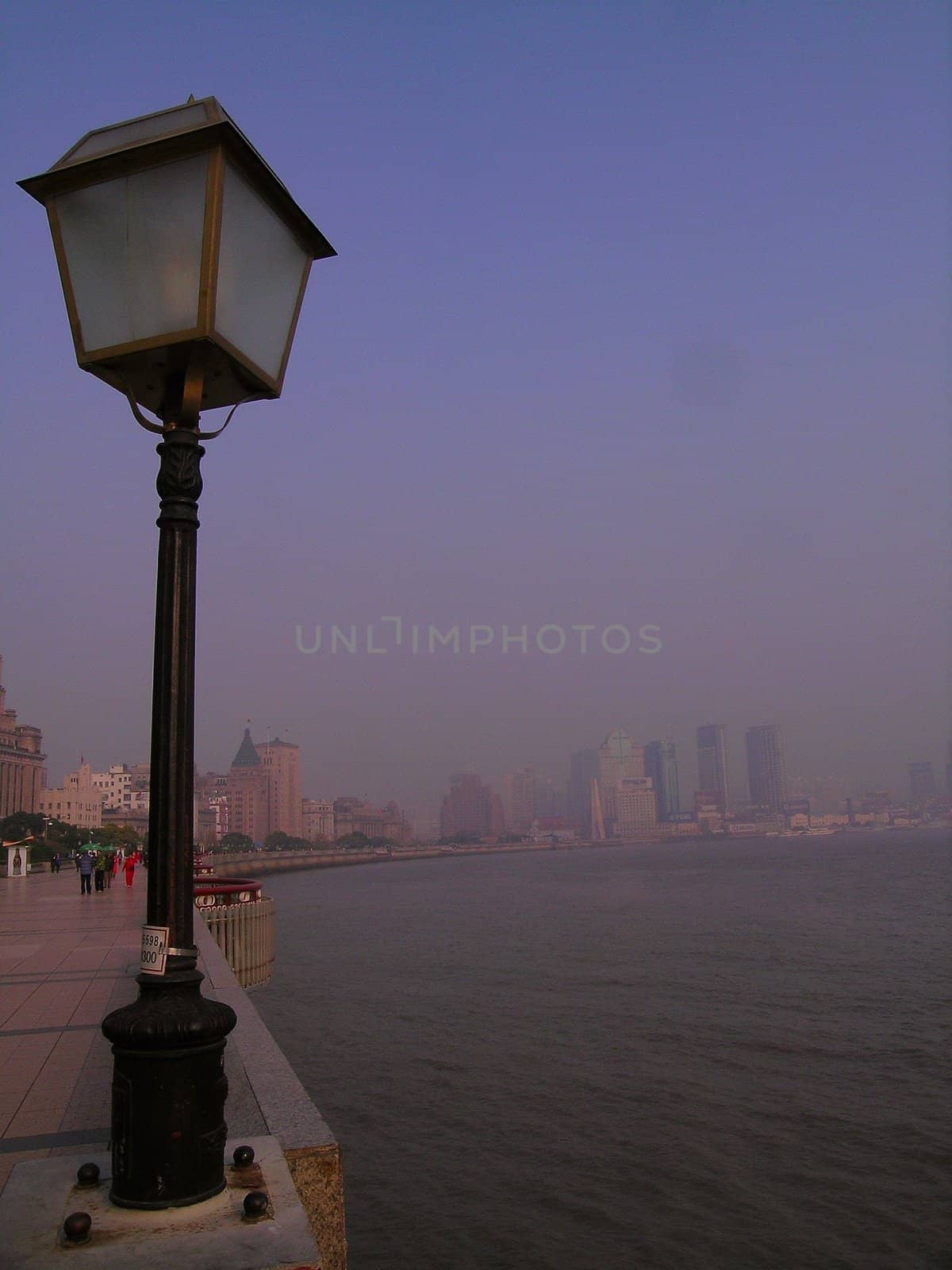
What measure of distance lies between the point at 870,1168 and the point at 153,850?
40.1ft

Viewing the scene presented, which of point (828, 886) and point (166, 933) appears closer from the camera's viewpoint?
point (166, 933)

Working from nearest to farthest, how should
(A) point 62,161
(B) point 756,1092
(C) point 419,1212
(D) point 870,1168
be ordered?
1. (A) point 62,161
2. (C) point 419,1212
3. (D) point 870,1168
4. (B) point 756,1092

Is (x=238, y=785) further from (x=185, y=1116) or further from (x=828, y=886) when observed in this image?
(x=185, y=1116)

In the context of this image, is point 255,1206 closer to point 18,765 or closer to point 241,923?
point 241,923

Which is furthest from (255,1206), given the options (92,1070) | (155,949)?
(92,1070)

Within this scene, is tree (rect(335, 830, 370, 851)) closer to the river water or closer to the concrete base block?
the river water

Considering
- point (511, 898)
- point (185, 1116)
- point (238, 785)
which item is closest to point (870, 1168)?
point (185, 1116)

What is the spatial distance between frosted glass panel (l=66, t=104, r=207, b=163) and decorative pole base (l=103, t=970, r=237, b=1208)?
8.53 feet

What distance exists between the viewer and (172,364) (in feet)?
10.7

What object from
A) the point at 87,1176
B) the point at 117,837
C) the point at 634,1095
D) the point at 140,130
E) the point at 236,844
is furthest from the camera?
the point at 236,844

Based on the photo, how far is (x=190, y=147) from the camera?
3051 mm

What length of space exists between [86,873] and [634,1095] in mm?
17190

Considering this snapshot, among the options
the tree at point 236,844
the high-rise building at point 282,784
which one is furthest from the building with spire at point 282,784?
the tree at point 236,844

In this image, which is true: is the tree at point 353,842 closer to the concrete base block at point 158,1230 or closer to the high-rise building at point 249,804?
the high-rise building at point 249,804
